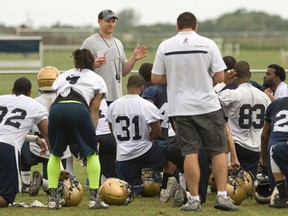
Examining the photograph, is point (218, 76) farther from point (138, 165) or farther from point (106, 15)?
point (106, 15)

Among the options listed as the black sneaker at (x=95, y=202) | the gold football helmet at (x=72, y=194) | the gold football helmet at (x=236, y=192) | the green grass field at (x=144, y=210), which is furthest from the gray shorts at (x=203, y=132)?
the gold football helmet at (x=72, y=194)

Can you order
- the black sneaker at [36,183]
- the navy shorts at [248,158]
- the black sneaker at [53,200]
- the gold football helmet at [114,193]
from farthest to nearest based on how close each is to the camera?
the black sneaker at [36,183] → the navy shorts at [248,158] → the gold football helmet at [114,193] → the black sneaker at [53,200]

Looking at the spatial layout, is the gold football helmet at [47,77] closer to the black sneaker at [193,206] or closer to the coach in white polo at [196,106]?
the coach in white polo at [196,106]

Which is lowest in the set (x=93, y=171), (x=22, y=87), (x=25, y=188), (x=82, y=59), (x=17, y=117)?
(x=25, y=188)

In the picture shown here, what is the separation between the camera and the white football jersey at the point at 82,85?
10.5m

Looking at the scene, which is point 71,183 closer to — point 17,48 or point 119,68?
point 119,68

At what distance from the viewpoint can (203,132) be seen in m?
10.3

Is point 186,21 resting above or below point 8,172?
above

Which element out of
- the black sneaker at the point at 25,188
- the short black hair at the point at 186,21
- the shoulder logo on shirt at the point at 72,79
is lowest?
the black sneaker at the point at 25,188

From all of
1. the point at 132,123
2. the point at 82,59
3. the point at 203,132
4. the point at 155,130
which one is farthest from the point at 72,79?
the point at 203,132

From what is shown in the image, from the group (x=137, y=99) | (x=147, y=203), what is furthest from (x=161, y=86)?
(x=147, y=203)

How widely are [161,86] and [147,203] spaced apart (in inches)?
61.6

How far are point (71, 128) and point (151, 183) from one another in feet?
6.26

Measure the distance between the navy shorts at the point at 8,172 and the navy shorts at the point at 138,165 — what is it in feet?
4.81
